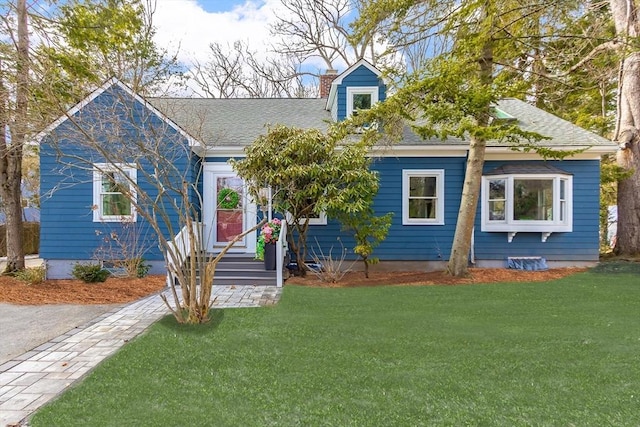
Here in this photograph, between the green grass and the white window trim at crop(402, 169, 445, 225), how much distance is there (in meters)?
4.23

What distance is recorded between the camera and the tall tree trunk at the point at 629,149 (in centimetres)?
1024

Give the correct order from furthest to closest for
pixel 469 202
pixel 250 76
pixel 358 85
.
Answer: pixel 250 76, pixel 358 85, pixel 469 202

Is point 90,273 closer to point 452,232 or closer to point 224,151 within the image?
point 224,151

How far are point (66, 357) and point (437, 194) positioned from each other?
344 inches

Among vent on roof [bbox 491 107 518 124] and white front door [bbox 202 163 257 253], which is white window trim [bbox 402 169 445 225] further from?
white front door [bbox 202 163 257 253]

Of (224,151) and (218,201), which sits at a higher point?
(224,151)

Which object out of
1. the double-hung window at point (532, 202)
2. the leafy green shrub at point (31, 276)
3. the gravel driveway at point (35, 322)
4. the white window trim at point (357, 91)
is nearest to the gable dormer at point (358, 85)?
the white window trim at point (357, 91)

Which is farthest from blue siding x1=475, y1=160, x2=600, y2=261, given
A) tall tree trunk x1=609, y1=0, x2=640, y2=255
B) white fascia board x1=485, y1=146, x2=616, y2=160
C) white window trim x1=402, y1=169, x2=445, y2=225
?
tall tree trunk x1=609, y1=0, x2=640, y2=255

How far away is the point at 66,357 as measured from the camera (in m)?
3.86

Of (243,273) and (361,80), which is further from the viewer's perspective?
(361,80)

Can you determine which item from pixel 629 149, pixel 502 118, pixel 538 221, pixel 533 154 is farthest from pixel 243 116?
pixel 629 149

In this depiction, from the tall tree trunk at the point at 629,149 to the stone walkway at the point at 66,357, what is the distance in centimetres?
1077

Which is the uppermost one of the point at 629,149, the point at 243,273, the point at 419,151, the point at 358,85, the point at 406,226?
the point at 358,85

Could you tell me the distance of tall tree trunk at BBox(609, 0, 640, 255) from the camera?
10.2 meters
